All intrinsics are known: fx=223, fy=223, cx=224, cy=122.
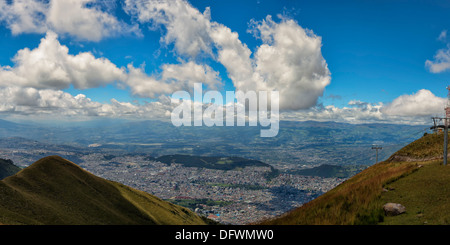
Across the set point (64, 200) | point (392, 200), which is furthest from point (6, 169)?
point (392, 200)

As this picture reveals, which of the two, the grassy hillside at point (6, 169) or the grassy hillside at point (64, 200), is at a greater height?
the grassy hillside at point (64, 200)

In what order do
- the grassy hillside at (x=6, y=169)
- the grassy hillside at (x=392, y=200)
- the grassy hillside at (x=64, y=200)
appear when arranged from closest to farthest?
the grassy hillside at (x=392, y=200) → the grassy hillside at (x=64, y=200) → the grassy hillside at (x=6, y=169)

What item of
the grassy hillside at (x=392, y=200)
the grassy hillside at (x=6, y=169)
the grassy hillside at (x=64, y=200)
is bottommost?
the grassy hillside at (x=6, y=169)

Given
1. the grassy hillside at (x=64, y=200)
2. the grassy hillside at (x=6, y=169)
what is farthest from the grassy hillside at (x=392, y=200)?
the grassy hillside at (x=6, y=169)

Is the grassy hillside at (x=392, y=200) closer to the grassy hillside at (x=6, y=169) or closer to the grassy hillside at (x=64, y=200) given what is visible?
the grassy hillside at (x=64, y=200)

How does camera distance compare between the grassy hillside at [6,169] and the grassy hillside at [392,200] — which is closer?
the grassy hillside at [392,200]
